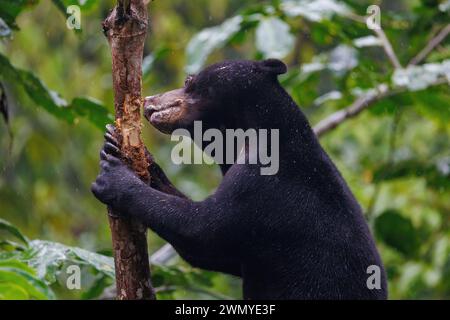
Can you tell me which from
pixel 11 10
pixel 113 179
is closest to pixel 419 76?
pixel 113 179

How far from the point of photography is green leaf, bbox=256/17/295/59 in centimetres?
466

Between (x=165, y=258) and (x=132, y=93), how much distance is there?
1.69m

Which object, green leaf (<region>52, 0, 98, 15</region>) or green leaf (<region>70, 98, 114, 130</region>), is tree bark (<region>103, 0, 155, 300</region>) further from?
green leaf (<region>70, 98, 114, 130</region>)

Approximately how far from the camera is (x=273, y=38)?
473cm

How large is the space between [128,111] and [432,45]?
2.77 m

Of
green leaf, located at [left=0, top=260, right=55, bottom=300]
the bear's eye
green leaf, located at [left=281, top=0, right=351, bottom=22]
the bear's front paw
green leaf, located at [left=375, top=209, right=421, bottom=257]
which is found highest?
green leaf, located at [left=281, top=0, right=351, bottom=22]

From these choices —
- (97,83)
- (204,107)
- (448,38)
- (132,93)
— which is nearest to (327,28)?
(448,38)

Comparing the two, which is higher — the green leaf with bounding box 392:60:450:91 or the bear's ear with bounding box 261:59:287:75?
the green leaf with bounding box 392:60:450:91

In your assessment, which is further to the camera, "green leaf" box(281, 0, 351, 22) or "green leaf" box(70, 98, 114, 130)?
"green leaf" box(281, 0, 351, 22)

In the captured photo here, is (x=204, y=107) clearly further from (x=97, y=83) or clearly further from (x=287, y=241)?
(x=97, y=83)

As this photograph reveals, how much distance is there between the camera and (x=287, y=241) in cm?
341

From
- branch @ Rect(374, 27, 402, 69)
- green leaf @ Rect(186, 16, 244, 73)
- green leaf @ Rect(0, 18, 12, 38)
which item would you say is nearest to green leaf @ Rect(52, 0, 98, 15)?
green leaf @ Rect(0, 18, 12, 38)

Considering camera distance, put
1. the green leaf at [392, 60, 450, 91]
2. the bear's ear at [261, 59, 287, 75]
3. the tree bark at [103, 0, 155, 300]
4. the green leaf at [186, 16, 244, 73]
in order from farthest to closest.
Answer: the green leaf at [186, 16, 244, 73]
the green leaf at [392, 60, 450, 91]
the bear's ear at [261, 59, 287, 75]
the tree bark at [103, 0, 155, 300]

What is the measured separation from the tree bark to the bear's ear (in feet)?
2.44
